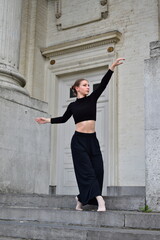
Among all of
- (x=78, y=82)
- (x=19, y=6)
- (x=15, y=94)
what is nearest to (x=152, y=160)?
(x=78, y=82)

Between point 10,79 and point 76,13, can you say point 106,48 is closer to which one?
point 76,13

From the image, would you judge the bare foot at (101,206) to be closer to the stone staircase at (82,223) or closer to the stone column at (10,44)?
the stone staircase at (82,223)

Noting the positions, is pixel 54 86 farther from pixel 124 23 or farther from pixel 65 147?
pixel 124 23

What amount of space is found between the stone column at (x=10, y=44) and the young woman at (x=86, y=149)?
275 cm

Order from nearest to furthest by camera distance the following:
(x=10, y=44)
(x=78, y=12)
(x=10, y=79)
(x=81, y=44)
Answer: (x=10, y=79), (x=10, y=44), (x=81, y=44), (x=78, y=12)

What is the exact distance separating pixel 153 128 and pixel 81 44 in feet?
22.6

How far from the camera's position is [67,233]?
3.70 metres

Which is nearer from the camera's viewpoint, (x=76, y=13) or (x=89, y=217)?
(x=89, y=217)

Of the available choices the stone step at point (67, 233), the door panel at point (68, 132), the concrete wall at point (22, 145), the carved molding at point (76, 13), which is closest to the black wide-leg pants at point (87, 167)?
the stone step at point (67, 233)

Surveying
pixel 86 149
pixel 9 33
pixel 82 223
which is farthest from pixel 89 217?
pixel 9 33

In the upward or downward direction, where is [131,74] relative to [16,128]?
upward

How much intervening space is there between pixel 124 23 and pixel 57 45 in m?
2.05

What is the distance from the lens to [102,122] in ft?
35.1

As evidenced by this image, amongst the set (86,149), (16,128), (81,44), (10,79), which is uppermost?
(81,44)
